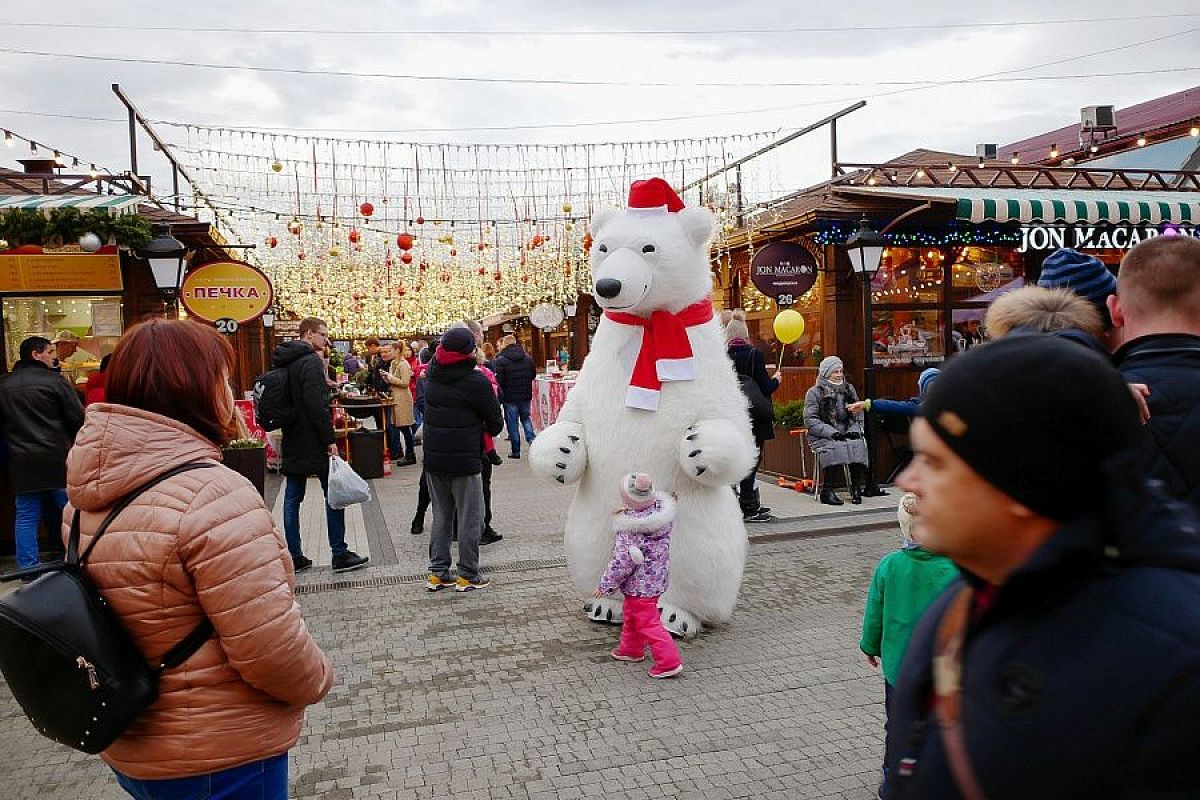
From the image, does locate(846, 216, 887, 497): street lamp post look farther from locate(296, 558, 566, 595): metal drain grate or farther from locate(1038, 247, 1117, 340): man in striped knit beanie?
locate(1038, 247, 1117, 340): man in striped knit beanie

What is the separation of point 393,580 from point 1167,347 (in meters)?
5.59

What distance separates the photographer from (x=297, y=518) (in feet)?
22.4

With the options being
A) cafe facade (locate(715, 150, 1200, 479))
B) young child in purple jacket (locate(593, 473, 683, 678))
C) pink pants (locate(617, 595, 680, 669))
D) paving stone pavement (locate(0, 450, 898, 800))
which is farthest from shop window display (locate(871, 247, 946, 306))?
pink pants (locate(617, 595, 680, 669))

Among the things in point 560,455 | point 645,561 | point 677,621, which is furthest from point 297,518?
point 645,561

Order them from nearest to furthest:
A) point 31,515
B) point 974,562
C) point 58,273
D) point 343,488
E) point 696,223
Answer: point 974,562, point 696,223, point 343,488, point 31,515, point 58,273

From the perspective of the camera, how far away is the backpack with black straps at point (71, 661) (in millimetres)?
1845

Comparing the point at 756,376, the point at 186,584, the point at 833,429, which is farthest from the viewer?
the point at 833,429

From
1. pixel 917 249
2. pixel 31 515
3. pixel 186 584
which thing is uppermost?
pixel 917 249

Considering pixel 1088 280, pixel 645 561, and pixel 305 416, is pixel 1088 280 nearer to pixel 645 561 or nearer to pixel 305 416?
pixel 645 561

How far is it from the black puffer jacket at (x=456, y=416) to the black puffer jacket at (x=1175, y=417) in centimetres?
460

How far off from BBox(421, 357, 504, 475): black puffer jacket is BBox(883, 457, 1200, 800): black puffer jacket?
524cm

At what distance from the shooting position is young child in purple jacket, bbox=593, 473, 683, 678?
461cm

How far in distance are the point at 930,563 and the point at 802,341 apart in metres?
9.93

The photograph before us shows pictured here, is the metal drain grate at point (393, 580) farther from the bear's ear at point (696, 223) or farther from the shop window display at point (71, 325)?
the shop window display at point (71, 325)
